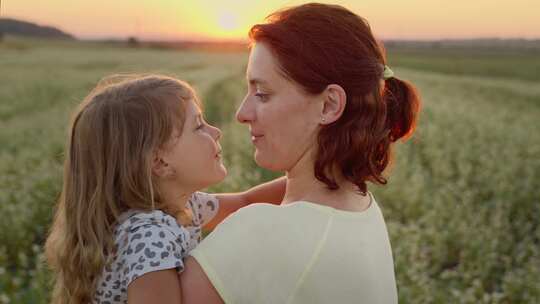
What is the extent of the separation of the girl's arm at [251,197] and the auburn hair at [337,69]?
0.61 meters

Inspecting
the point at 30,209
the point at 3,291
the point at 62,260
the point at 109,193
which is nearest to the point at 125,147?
the point at 109,193

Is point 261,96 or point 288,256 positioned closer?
point 288,256

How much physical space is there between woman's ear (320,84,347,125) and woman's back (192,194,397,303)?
282mm

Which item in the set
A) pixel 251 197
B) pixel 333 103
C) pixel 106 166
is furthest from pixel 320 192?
pixel 251 197

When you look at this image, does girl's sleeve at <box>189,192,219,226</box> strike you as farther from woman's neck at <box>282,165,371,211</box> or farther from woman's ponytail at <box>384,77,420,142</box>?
woman's ponytail at <box>384,77,420,142</box>

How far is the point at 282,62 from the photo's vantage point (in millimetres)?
1890

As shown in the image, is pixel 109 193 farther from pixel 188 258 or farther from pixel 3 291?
pixel 3 291

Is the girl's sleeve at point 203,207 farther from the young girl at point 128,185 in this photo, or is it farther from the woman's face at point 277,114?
the woman's face at point 277,114

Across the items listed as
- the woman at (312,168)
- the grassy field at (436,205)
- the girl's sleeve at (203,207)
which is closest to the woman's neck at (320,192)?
the woman at (312,168)

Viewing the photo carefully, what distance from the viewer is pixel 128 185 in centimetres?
190

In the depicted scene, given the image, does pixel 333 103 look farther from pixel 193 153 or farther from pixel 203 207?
pixel 203 207

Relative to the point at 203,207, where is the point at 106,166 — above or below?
above

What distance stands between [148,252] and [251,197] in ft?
2.83

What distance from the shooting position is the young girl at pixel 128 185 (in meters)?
1.81
